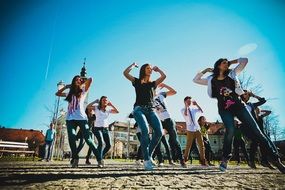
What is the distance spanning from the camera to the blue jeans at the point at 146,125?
471 cm

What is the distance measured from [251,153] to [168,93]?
352 cm

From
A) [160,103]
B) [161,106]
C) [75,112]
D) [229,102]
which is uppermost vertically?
[160,103]

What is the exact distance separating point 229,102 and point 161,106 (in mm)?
3030

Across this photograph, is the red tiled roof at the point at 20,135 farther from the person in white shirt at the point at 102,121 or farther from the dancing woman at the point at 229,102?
the dancing woman at the point at 229,102

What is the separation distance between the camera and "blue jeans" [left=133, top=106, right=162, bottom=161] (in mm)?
4707

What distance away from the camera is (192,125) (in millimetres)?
7453

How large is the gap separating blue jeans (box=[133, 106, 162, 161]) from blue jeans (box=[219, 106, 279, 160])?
1.48m

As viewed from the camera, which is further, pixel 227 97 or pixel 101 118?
pixel 101 118

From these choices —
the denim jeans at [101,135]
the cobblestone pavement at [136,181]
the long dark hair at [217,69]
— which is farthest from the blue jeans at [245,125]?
the denim jeans at [101,135]

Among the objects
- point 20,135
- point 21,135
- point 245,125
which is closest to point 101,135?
point 245,125

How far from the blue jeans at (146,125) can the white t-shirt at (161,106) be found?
7.76ft

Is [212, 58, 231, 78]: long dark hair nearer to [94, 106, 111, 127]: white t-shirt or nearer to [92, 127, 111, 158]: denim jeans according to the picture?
[94, 106, 111, 127]: white t-shirt

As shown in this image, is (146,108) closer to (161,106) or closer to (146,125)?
(146,125)

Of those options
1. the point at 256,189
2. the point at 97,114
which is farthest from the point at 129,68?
the point at 256,189
